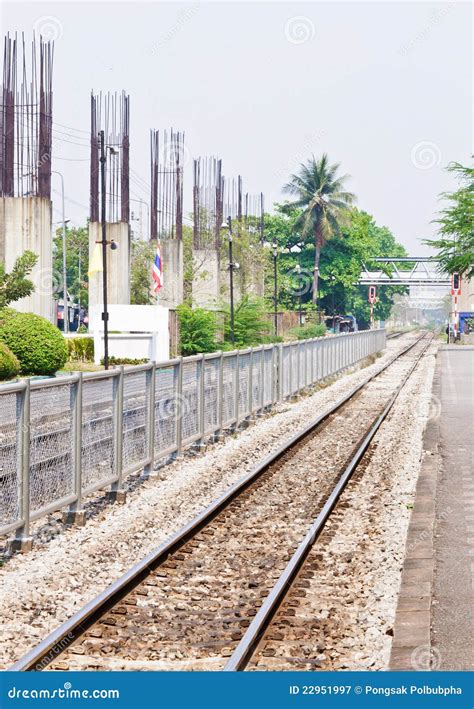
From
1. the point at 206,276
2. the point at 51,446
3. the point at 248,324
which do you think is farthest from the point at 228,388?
the point at 206,276

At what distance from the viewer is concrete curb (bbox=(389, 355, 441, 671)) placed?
7.25 meters

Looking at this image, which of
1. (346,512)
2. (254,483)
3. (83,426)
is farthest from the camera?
(254,483)

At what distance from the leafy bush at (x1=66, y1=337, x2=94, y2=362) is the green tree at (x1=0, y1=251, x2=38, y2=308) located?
22.1ft

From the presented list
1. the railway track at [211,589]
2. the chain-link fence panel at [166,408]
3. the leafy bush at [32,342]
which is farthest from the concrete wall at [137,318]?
the railway track at [211,589]

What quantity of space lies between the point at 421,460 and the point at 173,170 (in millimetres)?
44027

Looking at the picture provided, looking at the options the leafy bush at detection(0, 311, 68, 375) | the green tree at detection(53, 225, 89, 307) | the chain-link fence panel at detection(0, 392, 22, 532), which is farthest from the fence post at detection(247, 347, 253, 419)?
the green tree at detection(53, 225, 89, 307)

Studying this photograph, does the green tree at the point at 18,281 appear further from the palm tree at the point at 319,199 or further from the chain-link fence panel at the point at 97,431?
the palm tree at the point at 319,199

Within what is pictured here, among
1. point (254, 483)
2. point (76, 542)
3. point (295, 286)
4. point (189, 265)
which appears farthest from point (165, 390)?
point (295, 286)

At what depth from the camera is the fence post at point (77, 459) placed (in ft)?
39.9

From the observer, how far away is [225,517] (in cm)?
1284

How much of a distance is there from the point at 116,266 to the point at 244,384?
70.3ft

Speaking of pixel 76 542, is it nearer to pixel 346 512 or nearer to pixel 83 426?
pixel 83 426

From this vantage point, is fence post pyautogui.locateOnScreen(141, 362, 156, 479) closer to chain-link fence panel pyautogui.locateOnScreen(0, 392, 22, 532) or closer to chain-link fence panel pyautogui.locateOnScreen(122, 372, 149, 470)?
chain-link fence panel pyautogui.locateOnScreen(122, 372, 149, 470)
